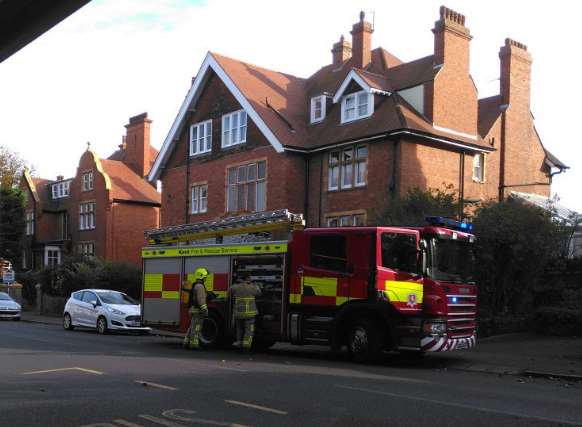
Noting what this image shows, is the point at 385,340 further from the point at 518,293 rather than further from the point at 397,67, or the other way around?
the point at 397,67

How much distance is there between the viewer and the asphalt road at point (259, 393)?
6965 millimetres

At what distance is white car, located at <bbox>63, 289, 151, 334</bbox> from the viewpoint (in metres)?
19.8

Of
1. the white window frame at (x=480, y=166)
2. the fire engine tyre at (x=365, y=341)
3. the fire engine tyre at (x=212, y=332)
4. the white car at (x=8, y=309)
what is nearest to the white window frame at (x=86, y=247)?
the white car at (x=8, y=309)

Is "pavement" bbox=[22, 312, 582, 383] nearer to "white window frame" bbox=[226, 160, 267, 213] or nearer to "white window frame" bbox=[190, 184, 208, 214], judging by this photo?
"white window frame" bbox=[226, 160, 267, 213]

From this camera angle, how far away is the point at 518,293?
57.9 feet

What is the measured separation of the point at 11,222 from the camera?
48.0m

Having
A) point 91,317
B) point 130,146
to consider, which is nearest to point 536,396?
point 91,317

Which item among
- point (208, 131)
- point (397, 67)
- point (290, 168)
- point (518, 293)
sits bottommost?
point (518, 293)

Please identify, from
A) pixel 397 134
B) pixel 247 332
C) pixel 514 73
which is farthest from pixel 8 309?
pixel 514 73

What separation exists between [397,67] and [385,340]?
19906mm

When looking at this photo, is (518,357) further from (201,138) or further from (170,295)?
(201,138)

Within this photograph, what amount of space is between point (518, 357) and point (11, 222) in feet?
141

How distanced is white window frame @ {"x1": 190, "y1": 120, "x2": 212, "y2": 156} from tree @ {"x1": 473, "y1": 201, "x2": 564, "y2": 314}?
18063 mm

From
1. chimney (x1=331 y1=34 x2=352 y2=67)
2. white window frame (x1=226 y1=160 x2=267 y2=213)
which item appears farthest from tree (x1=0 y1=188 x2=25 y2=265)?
chimney (x1=331 y1=34 x2=352 y2=67)
